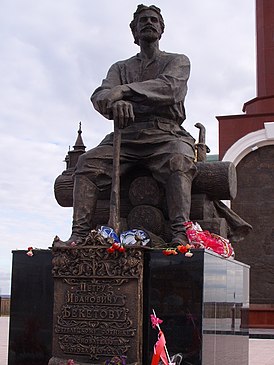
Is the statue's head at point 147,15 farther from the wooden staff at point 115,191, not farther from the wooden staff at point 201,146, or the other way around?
the wooden staff at point 201,146

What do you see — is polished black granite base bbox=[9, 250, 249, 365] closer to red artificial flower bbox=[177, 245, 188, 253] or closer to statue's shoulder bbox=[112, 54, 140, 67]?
red artificial flower bbox=[177, 245, 188, 253]

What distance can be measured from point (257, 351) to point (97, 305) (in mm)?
6121

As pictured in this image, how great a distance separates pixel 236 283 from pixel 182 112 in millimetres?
1550

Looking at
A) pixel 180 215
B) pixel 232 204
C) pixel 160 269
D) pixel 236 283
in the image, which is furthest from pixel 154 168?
pixel 232 204

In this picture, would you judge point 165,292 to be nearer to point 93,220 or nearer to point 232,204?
point 93,220

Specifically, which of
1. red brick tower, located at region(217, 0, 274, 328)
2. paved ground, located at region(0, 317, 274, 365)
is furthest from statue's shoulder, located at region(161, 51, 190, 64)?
red brick tower, located at region(217, 0, 274, 328)

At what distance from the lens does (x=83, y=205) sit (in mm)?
5086

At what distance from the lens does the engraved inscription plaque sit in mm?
4426

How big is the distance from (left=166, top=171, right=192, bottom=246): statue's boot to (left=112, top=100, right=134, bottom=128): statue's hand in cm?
55

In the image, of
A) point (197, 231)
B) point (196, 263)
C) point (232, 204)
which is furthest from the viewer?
point (232, 204)

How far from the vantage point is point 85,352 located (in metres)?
4.51

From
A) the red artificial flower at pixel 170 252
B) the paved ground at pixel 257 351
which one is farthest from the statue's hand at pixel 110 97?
the paved ground at pixel 257 351

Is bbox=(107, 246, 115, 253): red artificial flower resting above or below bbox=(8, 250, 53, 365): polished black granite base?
above

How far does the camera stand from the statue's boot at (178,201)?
15.9ft
